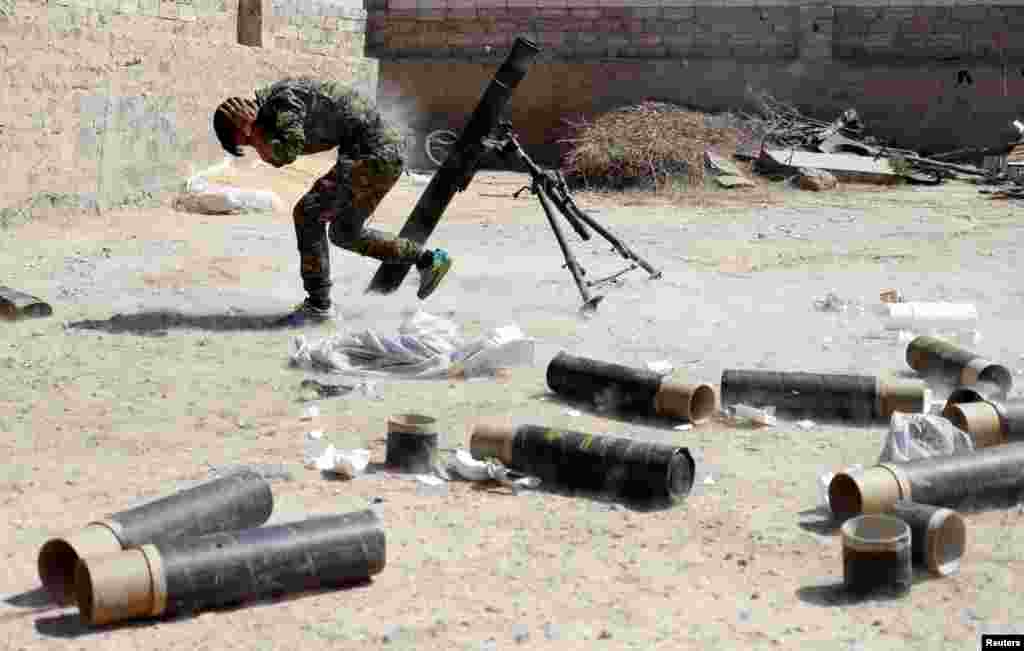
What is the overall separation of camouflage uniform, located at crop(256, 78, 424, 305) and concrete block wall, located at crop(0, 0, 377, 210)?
4.33 meters

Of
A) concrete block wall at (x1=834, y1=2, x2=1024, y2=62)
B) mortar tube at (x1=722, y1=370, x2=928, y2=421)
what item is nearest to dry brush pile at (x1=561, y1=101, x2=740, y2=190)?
concrete block wall at (x1=834, y1=2, x2=1024, y2=62)

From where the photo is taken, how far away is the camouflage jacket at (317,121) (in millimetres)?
6574

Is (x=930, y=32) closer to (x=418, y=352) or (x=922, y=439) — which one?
(x=418, y=352)

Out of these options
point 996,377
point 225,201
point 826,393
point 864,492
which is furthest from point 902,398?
point 225,201

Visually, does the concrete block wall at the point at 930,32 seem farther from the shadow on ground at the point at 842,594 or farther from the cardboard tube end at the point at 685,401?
the shadow on ground at the point at 842,594

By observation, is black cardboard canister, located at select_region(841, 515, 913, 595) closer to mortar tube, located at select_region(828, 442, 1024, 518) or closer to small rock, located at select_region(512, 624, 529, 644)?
mortar tube, located at select_region(828, 442, 1024, 518)

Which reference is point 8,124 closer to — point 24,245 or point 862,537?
point 24,245

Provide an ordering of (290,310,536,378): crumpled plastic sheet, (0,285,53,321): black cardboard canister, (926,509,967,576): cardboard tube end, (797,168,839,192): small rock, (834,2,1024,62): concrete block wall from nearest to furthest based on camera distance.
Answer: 1. (926,509,967,576): cardboard tube end
2. (290,310,536,378): crumpled plastic sheet
3. (0,285,53,321): black cardboard canister
4. (797,168,839,192): small rock
5. (834,2,1024,62): concrete block wall

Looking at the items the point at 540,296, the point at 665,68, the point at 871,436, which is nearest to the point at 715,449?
the point at 871,436

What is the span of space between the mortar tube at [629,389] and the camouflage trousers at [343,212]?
185cm

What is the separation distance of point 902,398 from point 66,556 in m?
3.20

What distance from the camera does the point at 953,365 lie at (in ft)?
18.8

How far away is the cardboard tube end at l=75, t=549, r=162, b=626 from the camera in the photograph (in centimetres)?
316

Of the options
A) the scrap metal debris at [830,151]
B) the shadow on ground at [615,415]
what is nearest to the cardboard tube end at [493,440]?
the shadow on ground at [615,415]
